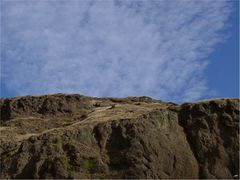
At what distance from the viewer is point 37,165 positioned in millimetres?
35781

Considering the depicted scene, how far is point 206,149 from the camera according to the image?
3656 cm

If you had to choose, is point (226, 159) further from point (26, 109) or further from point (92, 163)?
point (26, 109)

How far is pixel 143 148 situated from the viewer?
35.9 meters

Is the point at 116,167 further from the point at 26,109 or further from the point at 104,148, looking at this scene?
the point at 26,109

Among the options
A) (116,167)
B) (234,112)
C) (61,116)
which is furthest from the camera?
(61,116)

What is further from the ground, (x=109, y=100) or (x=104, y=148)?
(x=109, y=100)

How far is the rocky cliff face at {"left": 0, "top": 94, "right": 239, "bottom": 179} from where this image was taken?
3503cm

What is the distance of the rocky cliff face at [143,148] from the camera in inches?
1379

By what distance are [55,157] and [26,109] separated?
30815mm

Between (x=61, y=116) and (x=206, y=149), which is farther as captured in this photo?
(x=61, y=116)

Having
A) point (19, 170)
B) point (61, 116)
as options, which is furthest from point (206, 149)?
point (61, 116)

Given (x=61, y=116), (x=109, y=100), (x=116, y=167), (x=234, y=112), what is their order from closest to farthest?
1. (x=116, y=167)
2. (x=234, y=112)
3. (x=61, y=116)
4. (x=109, y=100)

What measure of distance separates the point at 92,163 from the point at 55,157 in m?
2.54

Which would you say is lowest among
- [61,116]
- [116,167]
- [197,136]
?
[116,167]
